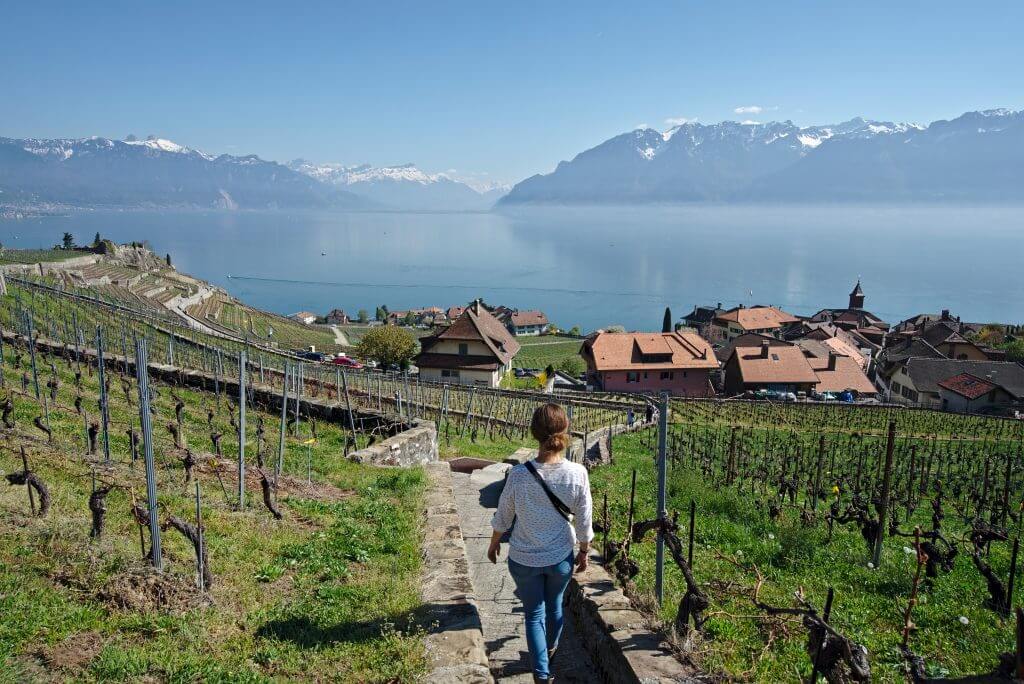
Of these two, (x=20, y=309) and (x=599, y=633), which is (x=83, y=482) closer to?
(x=599, y=633)

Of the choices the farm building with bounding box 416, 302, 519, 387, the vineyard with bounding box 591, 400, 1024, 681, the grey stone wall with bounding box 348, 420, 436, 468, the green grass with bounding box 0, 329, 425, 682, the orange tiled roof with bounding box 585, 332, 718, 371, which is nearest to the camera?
the green grass with bounding box 0, 329, 425, 682

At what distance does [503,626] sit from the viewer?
17.8ft

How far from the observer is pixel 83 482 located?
634 cm

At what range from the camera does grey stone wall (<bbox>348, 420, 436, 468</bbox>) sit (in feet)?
34.1

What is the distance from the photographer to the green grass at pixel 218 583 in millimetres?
3969

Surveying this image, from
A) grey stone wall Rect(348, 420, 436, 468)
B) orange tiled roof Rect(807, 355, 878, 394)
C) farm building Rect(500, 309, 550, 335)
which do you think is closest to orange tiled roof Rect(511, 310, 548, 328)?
farm building Rect(500, 309, 550, 335)

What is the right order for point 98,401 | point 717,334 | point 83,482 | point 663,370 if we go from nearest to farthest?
point 83,482 < point 98,401 < point 663,370 < point 717,334

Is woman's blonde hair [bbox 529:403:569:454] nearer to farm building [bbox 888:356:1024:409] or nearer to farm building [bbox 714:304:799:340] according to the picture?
farm building [bbox 888:356:1024:409]

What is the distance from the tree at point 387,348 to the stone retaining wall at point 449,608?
1880 inches

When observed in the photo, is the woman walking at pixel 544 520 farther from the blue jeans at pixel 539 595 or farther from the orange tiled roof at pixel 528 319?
the orange tiled roof at pixel 528 319

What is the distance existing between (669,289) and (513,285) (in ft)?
154

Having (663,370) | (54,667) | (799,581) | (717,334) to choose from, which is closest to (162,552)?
(54,667)

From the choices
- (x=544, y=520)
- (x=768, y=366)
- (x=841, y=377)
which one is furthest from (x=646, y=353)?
(x=544, y=520)

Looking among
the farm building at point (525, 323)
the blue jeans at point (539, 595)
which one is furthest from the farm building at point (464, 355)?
the farm building at point (525, 323)
